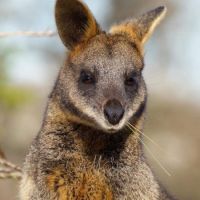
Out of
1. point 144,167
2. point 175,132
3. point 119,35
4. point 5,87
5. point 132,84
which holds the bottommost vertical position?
point 144,167

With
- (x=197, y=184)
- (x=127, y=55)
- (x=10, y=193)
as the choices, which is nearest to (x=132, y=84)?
(x=127, y=55)

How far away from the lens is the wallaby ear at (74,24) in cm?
823

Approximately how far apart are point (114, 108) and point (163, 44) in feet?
63.8

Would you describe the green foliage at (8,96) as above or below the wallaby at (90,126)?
above

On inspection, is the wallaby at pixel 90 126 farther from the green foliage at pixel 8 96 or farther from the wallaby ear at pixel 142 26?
the green foliage at pixel 8 96

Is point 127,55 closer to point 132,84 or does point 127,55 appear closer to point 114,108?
point 132,84

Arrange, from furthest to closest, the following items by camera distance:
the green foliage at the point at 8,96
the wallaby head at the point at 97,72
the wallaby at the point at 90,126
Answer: the green foliage at the point at 8,96 → the wallaby at the point at 90,126 → the wallaby head at the point at 97,72

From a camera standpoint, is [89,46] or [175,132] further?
[175,132]

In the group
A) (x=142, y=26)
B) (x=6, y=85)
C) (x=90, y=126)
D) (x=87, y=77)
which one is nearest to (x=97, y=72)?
(x=87, y=77)

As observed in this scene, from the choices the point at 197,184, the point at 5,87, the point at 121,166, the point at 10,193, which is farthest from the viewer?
the point at 197,184

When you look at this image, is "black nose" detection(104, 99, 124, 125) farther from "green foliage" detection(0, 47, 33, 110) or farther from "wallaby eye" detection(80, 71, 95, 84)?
"green foliage" detection(0, 47, 33, 110)

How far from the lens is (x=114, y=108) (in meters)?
7.51

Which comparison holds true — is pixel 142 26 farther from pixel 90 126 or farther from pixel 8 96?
pixel 8 96

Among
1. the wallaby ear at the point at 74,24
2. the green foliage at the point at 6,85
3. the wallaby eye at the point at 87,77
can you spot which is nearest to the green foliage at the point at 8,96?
the green foliage at the point at 6,85
